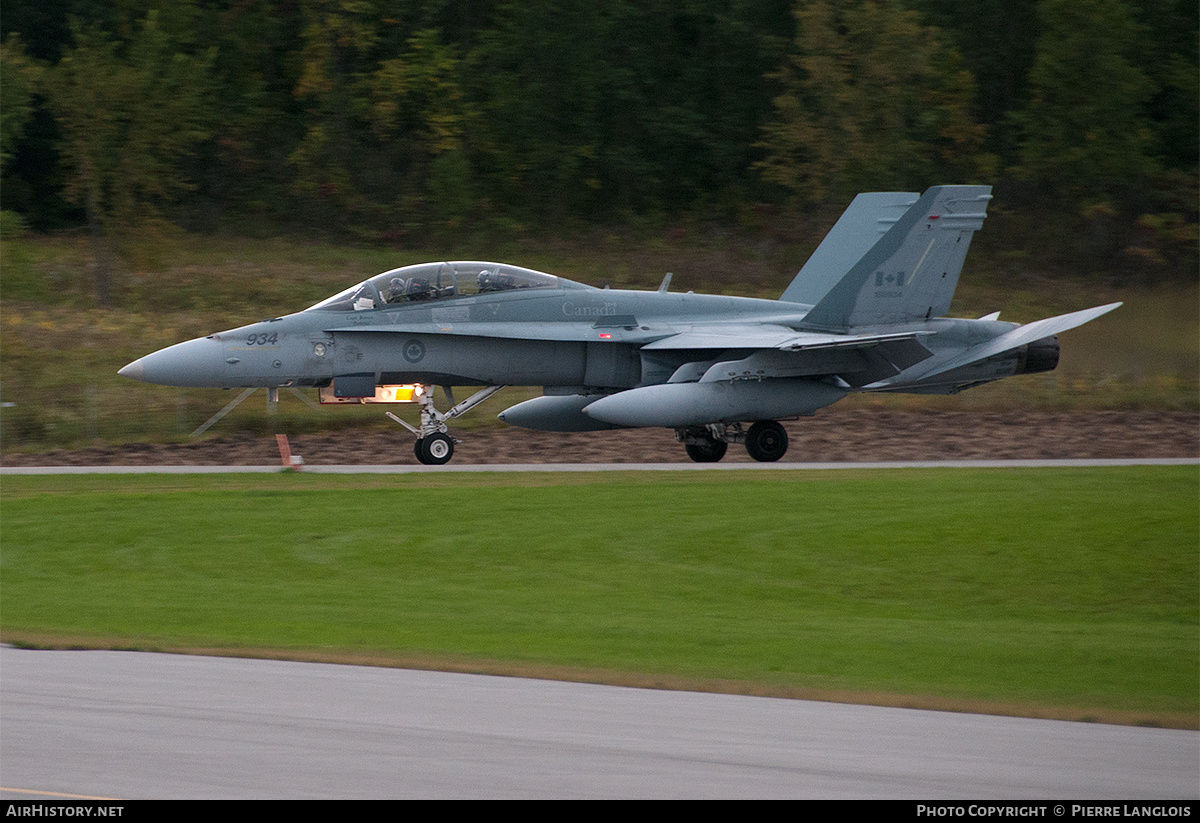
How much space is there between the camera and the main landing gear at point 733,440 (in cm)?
1869

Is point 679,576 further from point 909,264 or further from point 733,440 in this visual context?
point 909,264

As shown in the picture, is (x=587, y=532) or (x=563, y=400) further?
(x=563, y=400)

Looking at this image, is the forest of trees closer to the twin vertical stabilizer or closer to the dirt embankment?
the dirt embankment

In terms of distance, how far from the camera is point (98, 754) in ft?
21.0

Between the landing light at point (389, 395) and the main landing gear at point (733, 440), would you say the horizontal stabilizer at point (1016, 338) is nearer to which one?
the main landing gear at point (733, 440)

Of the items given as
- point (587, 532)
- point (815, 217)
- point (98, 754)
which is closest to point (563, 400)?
point (587, 532)

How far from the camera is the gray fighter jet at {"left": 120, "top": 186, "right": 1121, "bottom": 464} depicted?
681 inches

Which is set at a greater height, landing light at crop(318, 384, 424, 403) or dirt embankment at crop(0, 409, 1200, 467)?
landing light at crop(318, 384, 424, 403)

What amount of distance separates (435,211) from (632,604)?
35.3 metres

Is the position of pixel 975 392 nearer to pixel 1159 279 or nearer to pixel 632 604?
pixel 1159 279

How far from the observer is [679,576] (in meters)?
11.8

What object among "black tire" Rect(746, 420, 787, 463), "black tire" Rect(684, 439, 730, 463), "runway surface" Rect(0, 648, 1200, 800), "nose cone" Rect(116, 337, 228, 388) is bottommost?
"black tire" Rect(684, 439, 730, 463)

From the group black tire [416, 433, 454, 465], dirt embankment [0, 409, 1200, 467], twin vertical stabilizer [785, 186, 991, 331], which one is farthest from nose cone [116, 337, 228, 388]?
twin vertical stabilizer [785, 186, 991, 331]

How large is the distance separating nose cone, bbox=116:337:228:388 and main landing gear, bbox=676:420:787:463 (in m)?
6.56
